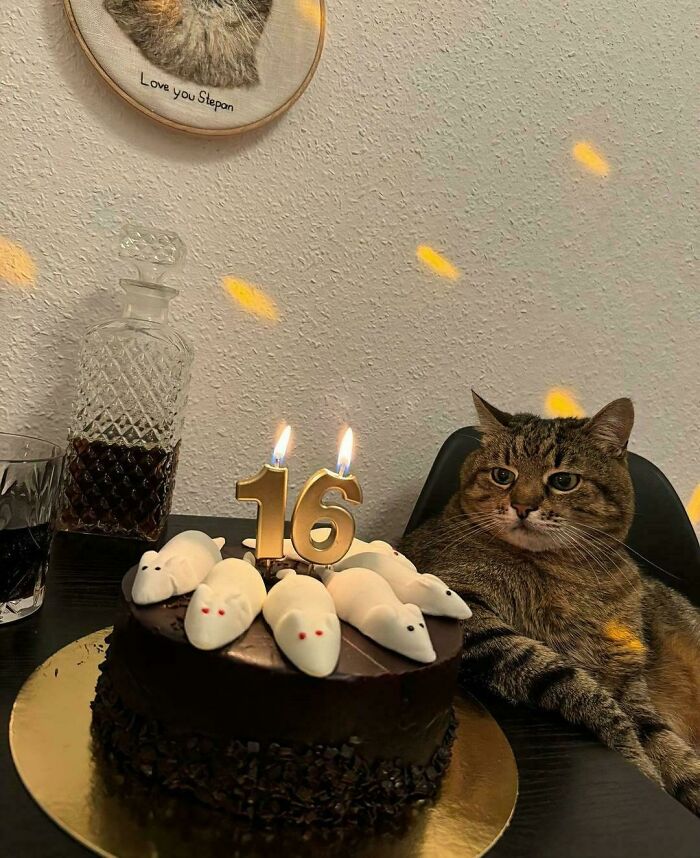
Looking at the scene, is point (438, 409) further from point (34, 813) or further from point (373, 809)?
point (34, 813)

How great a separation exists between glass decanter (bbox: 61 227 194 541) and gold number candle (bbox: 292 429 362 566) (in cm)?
44

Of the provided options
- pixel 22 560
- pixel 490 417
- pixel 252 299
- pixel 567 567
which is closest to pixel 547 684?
pixel 567 567

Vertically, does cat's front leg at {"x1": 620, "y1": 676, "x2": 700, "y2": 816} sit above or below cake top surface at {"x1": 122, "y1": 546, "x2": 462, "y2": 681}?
below

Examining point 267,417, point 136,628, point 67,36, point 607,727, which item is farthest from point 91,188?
point 607,727

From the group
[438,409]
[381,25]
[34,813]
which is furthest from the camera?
[438,409]

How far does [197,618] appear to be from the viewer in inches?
21.2

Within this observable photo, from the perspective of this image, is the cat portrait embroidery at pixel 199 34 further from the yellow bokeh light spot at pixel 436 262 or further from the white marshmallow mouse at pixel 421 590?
the white marshmallow mouse at pixel 421 590

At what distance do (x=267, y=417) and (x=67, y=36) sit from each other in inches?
26.5

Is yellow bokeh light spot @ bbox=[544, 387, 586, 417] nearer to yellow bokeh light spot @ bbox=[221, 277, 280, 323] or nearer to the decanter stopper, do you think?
yellow bokeh light spot @ bbox=[221, 277, 280, 323]

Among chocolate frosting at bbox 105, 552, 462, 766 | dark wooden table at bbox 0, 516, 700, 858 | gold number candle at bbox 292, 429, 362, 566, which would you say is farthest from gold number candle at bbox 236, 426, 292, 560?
dark wooden table at bbox 0, 516, 700, 858

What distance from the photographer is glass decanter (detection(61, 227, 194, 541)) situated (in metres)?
1.04

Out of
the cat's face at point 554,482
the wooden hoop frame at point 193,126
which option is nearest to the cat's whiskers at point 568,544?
the cat's face at point 554,482

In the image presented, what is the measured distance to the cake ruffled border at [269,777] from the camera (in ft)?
1.72

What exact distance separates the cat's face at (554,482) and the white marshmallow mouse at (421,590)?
425 millimetres
